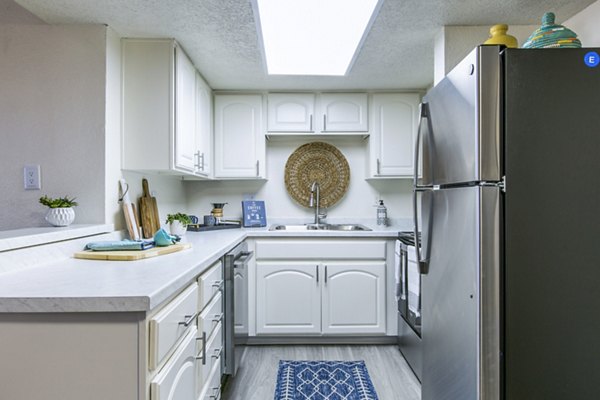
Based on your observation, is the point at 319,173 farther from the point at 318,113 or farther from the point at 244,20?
the point at 244,20

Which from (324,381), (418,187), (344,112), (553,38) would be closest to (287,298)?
(324,381)

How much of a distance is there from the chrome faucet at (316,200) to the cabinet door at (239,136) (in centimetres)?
53

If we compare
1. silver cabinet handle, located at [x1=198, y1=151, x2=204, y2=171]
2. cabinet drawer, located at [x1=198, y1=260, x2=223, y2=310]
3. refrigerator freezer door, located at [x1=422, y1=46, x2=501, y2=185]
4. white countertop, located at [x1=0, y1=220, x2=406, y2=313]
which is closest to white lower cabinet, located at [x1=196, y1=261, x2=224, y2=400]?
cabinet drawer, located at [x1=198, y1=260, x2=223, y2=310]

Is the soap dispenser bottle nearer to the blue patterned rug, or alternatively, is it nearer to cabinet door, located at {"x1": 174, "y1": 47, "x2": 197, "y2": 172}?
the blue patterned rug

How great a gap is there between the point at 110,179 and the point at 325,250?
1.54m

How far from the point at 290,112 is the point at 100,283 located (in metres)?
2.24

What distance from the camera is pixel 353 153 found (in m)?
3.25

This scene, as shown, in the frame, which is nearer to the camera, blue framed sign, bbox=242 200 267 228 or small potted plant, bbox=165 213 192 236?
small potted plant, bbox=165 213 192 236

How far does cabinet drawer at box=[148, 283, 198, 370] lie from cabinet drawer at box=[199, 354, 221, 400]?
36 cm

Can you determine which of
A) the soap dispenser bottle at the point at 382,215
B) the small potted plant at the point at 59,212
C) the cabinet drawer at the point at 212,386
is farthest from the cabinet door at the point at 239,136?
the cabinet drawer at the point at 212,386

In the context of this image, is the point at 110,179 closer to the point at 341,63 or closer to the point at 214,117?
the point at 214,117

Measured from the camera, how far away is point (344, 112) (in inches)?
118

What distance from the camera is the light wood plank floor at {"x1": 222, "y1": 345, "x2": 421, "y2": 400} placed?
1995 mm

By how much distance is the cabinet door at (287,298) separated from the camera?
2602mm
